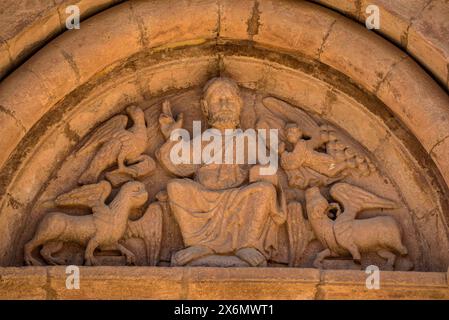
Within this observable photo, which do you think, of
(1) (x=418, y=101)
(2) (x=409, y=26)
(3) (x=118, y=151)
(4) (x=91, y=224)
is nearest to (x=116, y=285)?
(4) (x=91, y=224)

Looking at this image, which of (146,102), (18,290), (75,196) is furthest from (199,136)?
(18,290)

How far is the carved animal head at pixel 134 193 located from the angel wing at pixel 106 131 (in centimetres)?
44

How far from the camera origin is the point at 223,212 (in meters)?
7.75

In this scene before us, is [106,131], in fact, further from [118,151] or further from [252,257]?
[252,257]

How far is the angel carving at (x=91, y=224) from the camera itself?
7.59 m

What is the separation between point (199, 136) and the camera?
8109mm

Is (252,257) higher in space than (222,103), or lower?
lower

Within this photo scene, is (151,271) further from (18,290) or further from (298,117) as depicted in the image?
(298,117)

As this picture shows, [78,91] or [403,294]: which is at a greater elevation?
[78,91]

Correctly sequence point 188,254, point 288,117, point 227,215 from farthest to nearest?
1. point 288,117
2. point 227,215
3. point 188,254

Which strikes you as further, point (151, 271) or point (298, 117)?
point (298, 117)

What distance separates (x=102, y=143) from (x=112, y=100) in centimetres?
35

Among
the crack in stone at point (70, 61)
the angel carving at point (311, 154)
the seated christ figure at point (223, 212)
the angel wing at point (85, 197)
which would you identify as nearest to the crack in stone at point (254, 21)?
the angel carving at point (311, 154)

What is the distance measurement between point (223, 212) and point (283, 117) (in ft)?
3.31
